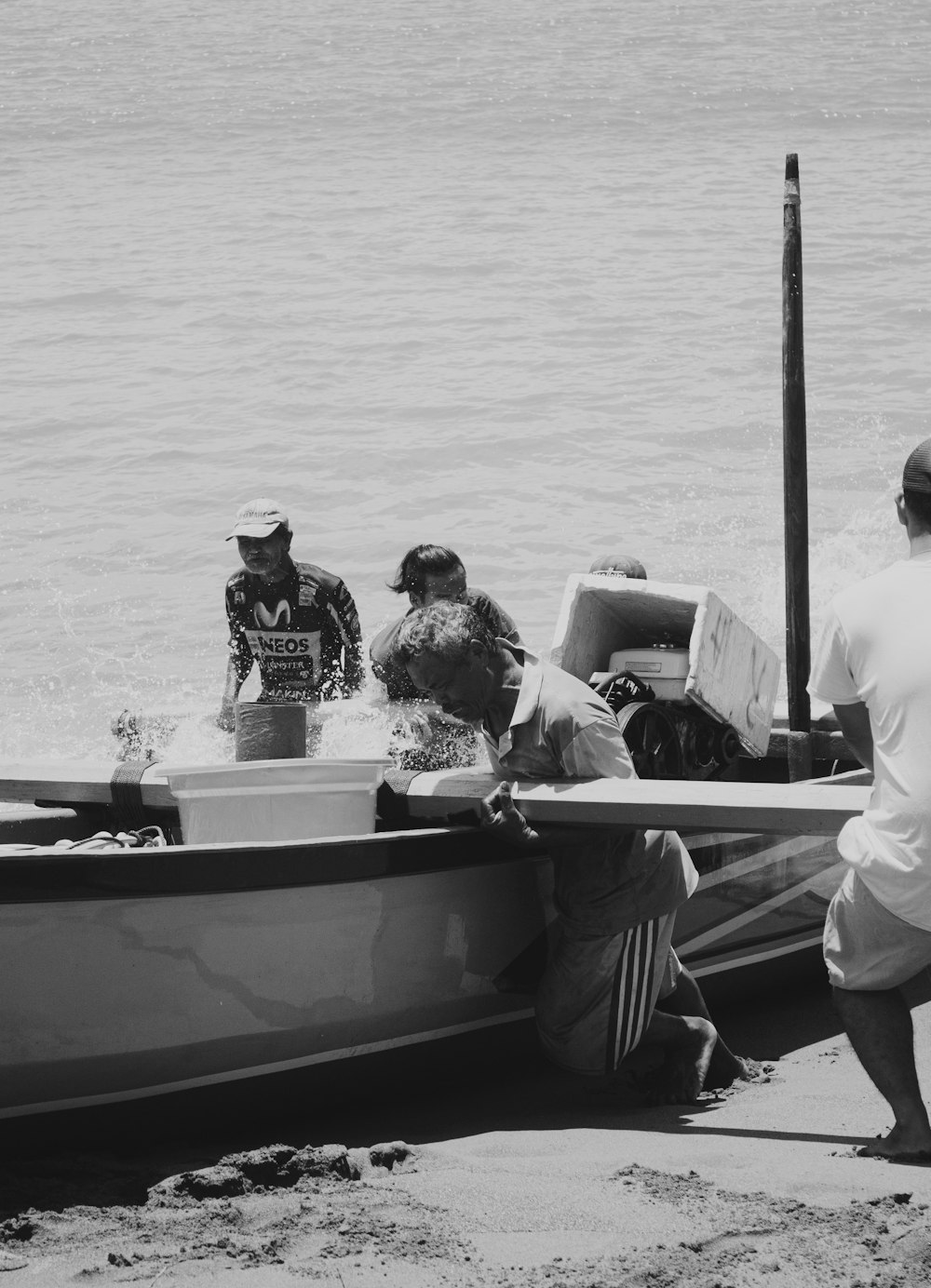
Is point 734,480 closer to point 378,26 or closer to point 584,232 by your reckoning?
point 584,232

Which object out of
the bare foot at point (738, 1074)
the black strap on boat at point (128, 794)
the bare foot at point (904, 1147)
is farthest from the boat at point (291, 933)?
the bare foot at point (904, 1147)

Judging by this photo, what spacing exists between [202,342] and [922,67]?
14342 millimetres

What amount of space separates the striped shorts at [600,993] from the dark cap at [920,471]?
152 centimetres

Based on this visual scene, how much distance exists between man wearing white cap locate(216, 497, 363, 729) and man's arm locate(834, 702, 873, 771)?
324cm

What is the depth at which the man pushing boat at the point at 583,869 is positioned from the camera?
414cm

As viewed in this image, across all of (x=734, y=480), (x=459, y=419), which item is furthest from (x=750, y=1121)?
(x=459, y=419)

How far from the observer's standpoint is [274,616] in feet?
22.2

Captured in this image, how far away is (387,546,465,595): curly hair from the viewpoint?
5.95 m

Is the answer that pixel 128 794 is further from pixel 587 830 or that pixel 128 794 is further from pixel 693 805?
pixel 693 805

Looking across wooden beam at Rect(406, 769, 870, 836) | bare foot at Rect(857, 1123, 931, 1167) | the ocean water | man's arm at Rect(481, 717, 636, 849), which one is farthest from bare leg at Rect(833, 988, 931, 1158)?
the ocean water

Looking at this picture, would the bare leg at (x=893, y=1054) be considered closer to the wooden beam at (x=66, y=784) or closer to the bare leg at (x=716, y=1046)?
the bare leg at (x=716, y=1046)

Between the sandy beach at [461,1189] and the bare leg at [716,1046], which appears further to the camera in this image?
the bare leg at [716,1046]

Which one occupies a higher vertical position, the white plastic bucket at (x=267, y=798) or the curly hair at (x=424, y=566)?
the curly hair at (x=424, y=566)

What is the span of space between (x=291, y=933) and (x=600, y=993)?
894 mm
